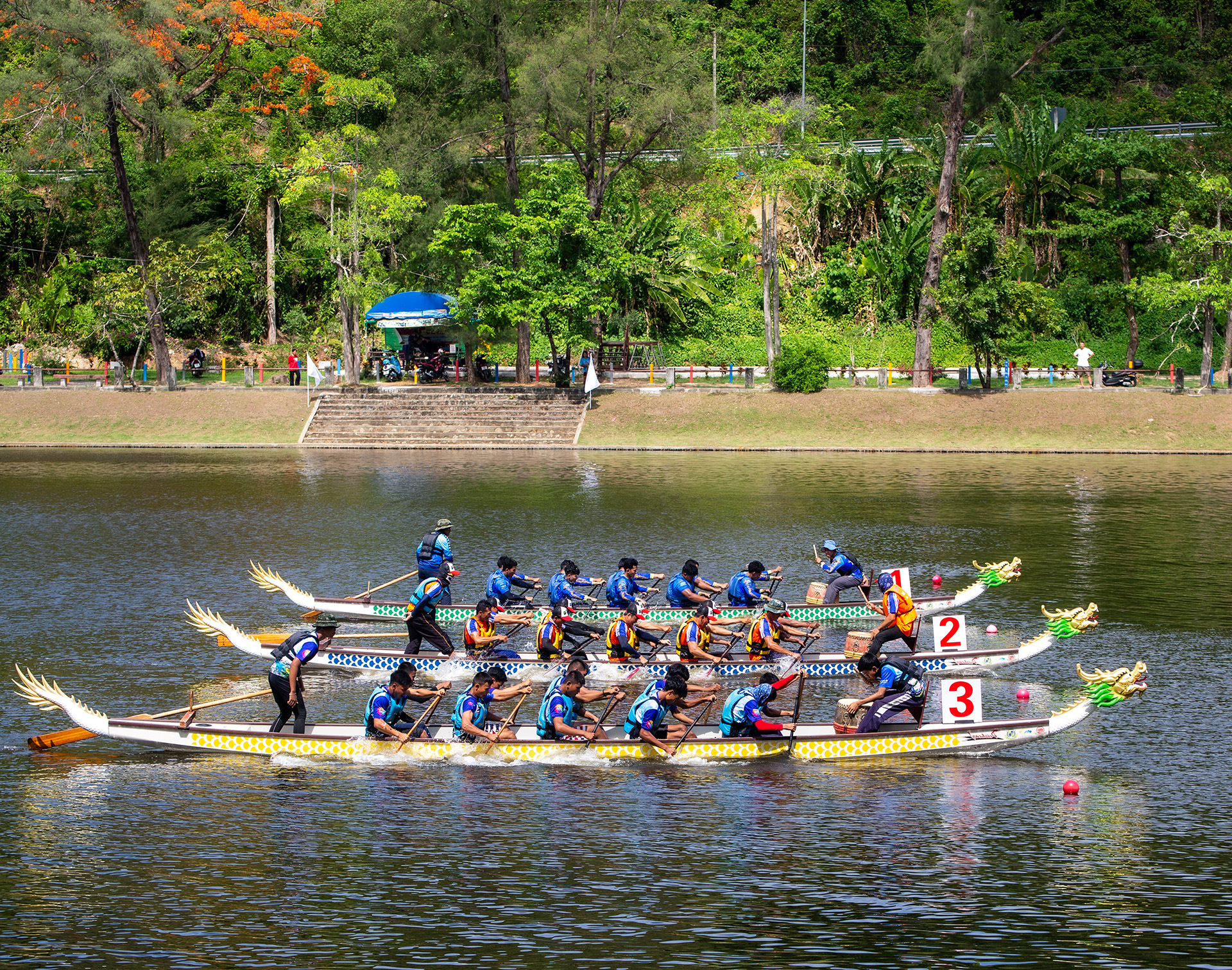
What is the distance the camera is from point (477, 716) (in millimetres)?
16688

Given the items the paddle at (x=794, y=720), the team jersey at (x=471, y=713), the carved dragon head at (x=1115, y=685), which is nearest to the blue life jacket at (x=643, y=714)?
the paddle at (x=794, y=720)

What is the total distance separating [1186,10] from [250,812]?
270ft

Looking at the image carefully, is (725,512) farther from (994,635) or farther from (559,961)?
(559,961)

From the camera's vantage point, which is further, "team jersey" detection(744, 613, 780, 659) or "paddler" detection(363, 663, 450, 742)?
"team jersey" detection(744, 613, 780, 659)

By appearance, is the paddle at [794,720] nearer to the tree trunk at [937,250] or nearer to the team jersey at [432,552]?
the team jersey at [432,552]

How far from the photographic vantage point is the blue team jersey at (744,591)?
2295 cm

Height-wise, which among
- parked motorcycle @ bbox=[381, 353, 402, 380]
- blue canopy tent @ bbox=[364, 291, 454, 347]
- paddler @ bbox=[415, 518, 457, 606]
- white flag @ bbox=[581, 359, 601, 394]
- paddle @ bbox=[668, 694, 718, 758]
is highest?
blue canopy tent @ bbox=[364, 291, 454, 347]

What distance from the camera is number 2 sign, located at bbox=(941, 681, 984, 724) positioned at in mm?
16719

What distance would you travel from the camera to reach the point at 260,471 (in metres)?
43.6

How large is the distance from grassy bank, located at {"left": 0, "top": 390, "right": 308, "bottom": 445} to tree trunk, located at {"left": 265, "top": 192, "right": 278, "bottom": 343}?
12.2 metres

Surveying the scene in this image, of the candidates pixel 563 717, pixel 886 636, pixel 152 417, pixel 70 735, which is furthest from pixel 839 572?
pixel 152 417

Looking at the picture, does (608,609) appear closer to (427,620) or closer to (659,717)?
(427,620)

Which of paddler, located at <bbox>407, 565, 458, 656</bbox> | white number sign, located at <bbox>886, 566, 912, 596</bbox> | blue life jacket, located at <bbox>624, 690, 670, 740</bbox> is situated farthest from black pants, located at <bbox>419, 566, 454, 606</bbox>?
white number sign, located at <bbox>886, 566, 912, 596</bbox>

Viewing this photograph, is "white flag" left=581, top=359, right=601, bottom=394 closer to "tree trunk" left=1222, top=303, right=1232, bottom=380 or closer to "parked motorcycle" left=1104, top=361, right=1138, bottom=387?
"parked motorcycle" left=1104, top=361, right=1138, bottom=387
